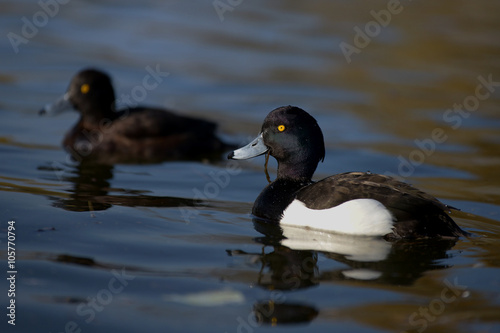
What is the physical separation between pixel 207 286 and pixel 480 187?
14.5 ft

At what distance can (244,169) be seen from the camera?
9.49 metres

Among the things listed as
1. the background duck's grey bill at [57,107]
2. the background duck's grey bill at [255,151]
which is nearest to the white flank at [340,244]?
the background duck's grey bill at [255,151]

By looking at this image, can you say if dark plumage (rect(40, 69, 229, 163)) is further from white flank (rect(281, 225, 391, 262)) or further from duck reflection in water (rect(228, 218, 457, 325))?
white flank (rect(281, 225, 391, 262))

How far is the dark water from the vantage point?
5.32 m

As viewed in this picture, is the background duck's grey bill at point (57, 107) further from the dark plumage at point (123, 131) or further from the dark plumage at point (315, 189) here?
the dark plumage at point (315, 189)

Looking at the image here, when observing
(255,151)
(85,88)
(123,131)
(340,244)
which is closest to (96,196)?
(255,151)

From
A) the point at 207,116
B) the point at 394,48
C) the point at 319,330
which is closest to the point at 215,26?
the point at 394,48

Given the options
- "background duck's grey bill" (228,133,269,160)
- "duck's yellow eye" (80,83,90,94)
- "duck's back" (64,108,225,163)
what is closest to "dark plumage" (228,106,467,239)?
"background duck's grey bill" (228,133,269,160)

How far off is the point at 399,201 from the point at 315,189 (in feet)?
2.53

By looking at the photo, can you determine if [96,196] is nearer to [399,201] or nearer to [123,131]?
[123,131]

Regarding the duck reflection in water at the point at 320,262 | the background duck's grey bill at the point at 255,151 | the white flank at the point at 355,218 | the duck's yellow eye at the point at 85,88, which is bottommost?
the duck reflection in water at the point at 320,262

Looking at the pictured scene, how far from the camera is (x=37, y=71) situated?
46.4ft

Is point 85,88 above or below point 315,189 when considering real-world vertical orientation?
above

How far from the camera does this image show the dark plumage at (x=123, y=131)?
10.1 metres
